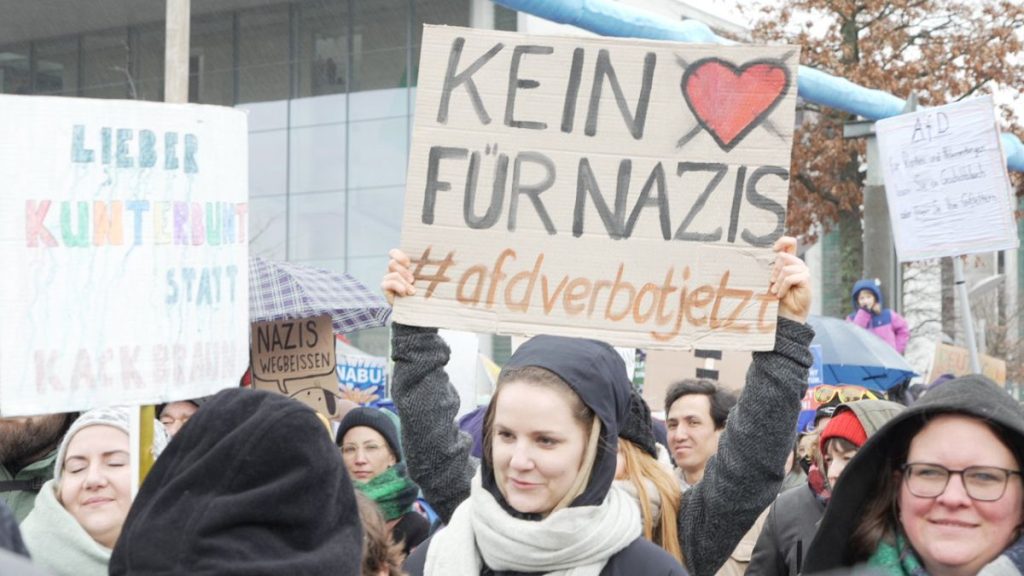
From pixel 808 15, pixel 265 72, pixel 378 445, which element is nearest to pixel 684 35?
pixel 378 445

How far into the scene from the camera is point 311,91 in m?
A: 23.9

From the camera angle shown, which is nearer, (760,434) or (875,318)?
(760,434)

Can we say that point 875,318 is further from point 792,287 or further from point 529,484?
point 529,484

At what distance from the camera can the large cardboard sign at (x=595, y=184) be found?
141 inches

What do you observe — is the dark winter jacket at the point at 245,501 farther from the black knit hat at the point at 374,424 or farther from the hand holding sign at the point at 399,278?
the black knit hat at the point at 374,424

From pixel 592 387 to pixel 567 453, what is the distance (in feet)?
0.53

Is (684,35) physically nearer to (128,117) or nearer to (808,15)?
(128,117)

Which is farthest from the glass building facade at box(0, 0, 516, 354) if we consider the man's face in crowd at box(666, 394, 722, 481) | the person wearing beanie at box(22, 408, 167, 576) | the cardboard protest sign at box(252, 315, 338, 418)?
the person wearing beanie at box(22, 408, 167, 576)

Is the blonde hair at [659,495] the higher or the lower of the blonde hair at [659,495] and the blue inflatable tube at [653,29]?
the lower

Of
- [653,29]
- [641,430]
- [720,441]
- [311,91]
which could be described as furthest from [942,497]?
[311,91]

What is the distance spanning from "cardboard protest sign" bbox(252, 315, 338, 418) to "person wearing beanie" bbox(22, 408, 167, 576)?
12.1 ft

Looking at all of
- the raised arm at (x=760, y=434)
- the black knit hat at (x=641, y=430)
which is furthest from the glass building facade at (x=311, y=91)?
the raised arm at (x=760, y=434)

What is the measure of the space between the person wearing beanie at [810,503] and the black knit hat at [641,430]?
3.66ft

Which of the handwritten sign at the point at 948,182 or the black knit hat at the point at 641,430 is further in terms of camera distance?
the handwritten sign at the point at 948,182
